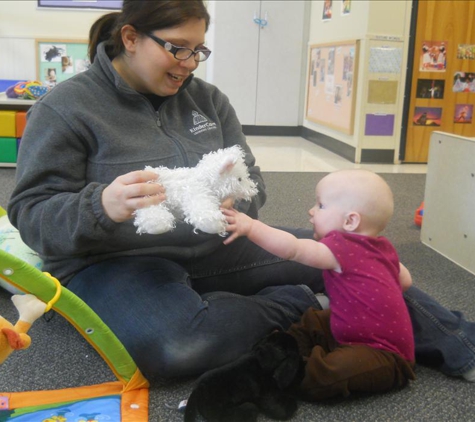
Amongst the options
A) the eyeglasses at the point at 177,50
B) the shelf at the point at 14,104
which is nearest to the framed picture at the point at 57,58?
the shelf at the point at 14,104

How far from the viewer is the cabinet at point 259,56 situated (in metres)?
4.43

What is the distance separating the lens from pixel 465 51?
343 centimetres

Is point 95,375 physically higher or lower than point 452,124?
lower

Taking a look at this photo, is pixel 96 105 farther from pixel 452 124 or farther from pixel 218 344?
pixel 452 124

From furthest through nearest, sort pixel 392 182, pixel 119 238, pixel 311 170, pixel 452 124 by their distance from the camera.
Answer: pixel 452 124, pixel 311 170, pixel 392 182, pixel 119 238

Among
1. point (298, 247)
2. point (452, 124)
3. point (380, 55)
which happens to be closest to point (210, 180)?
point (298, 247)

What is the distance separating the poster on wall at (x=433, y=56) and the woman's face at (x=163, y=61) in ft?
8.65

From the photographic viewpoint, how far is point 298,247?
3.24 feet

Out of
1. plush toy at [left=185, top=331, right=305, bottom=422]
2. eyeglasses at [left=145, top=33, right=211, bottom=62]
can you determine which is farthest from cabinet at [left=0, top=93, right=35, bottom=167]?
plush toy at [left=185, top=331, right=305, bottom=422]

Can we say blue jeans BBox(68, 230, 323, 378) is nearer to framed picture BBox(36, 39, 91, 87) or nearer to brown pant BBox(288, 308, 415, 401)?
brown pant BBox(288, 308, 415, 401)

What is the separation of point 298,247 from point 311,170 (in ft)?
7.63

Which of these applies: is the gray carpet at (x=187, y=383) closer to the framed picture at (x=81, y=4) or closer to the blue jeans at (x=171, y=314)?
the blue jeans at (x=171, y=314)

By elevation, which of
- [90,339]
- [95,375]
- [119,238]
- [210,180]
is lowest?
[95,375]

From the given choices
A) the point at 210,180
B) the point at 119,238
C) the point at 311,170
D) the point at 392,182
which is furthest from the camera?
the point at 311,170
